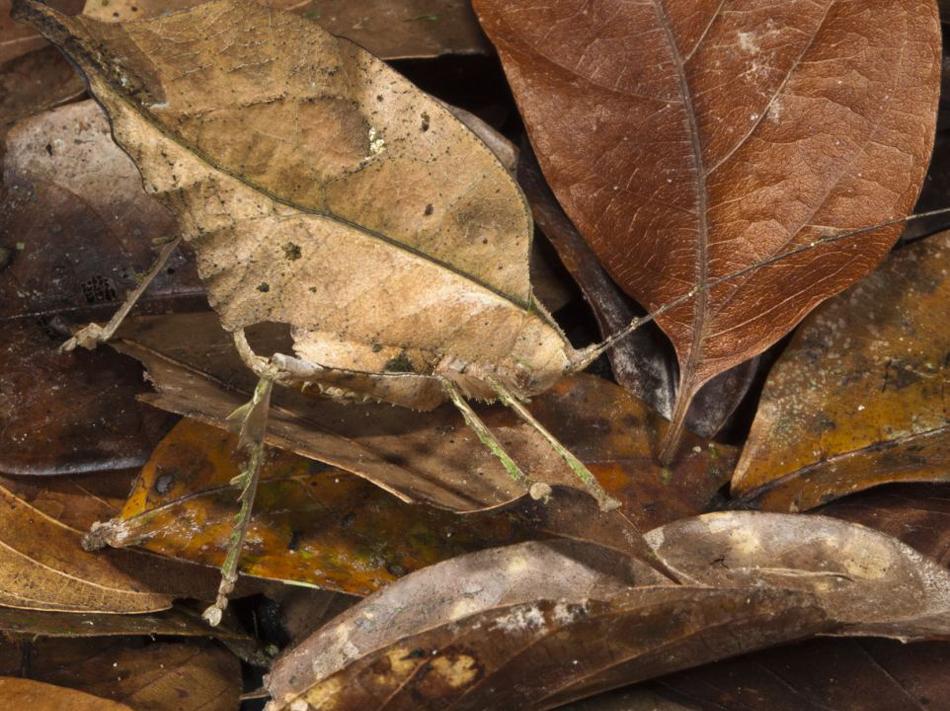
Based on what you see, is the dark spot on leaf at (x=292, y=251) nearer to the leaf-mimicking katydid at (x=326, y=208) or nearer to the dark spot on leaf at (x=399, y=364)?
the leaf-mimicking katydid at (x=326, y=208)

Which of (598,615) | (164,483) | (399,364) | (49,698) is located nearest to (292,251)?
(399,364)

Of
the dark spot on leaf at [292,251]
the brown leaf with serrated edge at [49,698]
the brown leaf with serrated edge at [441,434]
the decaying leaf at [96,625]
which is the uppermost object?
the dark spot on leaf at [292,251]

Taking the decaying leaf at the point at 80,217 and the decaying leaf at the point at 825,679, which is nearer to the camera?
the decaying leaf at the point at 825,679

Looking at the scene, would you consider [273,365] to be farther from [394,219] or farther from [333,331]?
[394,219]

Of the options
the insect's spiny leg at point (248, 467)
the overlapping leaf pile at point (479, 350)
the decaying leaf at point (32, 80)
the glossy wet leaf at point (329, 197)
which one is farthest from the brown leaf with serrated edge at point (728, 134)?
the decaying leaf at point (32, 80)

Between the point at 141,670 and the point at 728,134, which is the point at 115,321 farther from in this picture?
the point at 728,134

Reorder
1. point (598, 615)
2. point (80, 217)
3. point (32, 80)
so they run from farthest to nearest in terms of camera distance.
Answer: point (32, 80) → point (80, 217) → point (598, 615)
